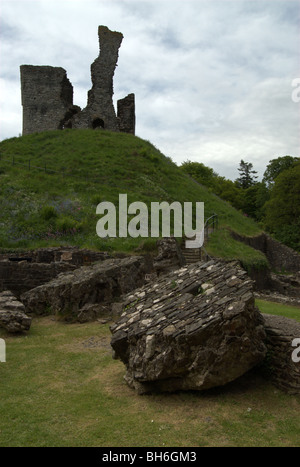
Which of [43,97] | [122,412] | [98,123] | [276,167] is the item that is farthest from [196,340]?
[276,167]

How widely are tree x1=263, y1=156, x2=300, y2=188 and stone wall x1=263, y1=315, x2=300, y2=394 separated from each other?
54.1 metres

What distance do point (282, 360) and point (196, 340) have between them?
5.12ft

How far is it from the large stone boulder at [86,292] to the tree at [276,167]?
162 ft

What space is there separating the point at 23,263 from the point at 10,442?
34.5 feet

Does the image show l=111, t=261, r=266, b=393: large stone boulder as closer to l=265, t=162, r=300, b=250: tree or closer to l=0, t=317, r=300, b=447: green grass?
l=0, t=317, r=300, b=447: green grass

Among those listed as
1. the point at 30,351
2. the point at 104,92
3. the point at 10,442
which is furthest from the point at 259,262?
the point at 104,92

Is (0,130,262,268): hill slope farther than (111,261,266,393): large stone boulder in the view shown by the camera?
Yes

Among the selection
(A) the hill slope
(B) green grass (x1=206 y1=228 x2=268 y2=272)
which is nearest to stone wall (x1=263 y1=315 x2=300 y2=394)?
(A) the hill slope

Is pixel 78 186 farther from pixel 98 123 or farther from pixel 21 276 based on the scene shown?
pixel 98 123

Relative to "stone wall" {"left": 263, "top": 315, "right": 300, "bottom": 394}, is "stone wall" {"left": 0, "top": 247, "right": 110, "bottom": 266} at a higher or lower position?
higher

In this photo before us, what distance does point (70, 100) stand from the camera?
38125mm

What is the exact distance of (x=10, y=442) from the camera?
4.82 m

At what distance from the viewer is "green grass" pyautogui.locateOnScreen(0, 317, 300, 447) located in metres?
4.80
